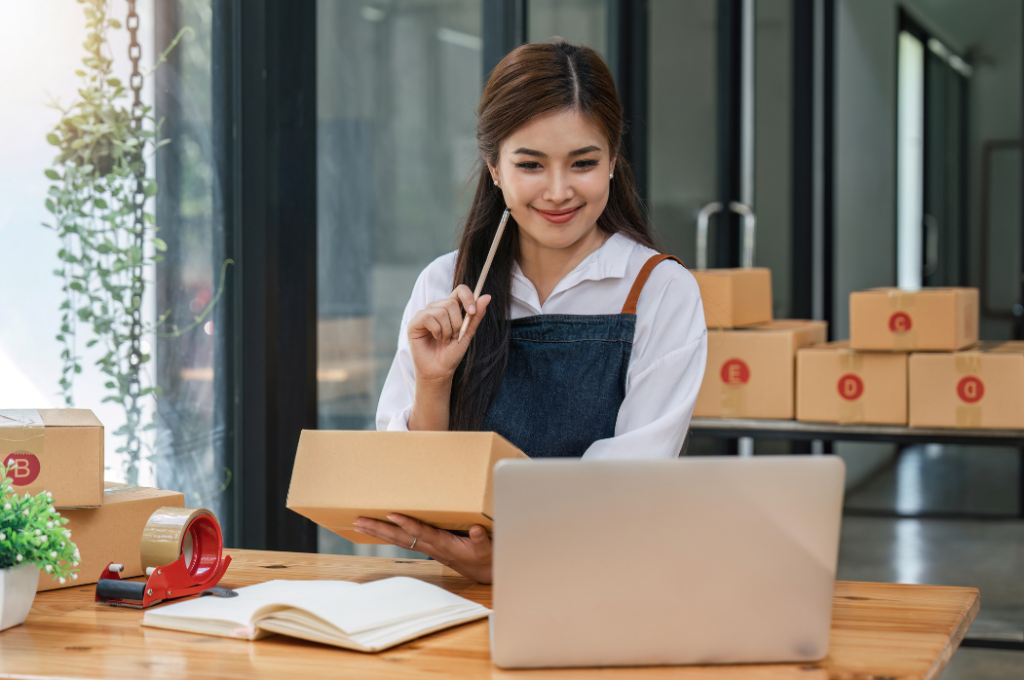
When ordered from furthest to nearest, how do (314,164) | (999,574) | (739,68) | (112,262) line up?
1. (739,68)
2. (999,574)
3. (314,164)
4. (112,262)

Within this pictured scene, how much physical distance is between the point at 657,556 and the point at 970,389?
2545mm

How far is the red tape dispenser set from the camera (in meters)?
1.18

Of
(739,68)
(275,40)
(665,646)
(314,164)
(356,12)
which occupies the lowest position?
(665,646)

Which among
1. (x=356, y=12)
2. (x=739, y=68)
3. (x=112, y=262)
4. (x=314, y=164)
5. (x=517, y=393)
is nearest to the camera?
(x=517, y=393)

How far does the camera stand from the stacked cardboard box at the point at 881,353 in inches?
126

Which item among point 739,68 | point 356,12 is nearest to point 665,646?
point 356,12

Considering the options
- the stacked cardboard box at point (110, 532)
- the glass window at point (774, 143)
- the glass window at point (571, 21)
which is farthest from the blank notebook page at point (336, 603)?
the glass window at point (774, 143)

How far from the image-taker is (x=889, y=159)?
249 inches

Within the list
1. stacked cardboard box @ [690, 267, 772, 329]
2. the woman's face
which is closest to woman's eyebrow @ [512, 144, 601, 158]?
the woman's face

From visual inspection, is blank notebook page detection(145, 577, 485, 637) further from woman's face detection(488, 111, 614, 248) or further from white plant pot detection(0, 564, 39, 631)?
woman's face detection(488, 111, 614, 248)

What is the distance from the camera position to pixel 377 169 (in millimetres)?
2650

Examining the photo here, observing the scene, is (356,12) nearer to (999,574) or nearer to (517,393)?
(517,393)

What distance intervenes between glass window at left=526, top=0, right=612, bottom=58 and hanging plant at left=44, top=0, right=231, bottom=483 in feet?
5.64

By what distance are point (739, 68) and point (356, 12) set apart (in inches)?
118
